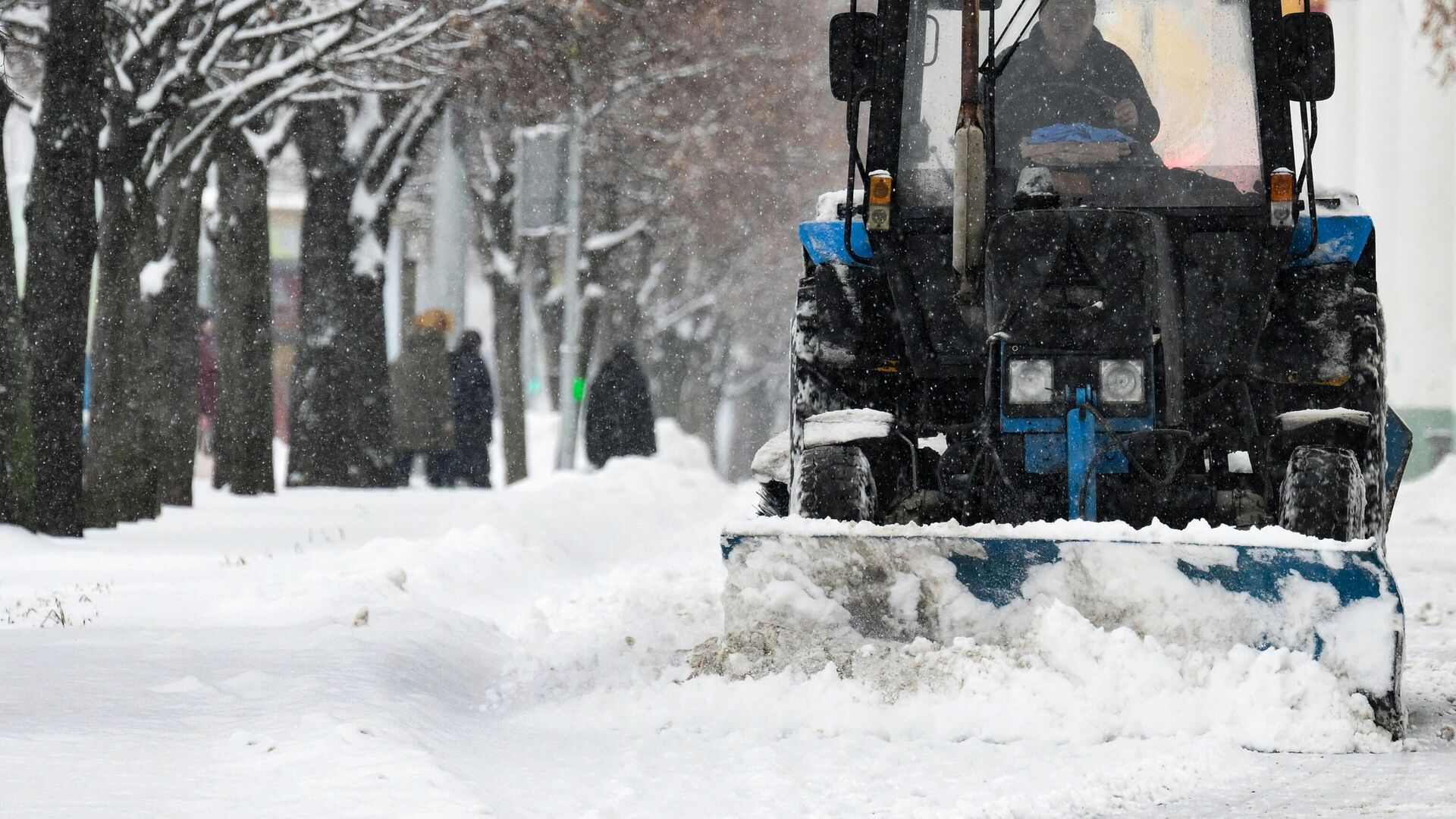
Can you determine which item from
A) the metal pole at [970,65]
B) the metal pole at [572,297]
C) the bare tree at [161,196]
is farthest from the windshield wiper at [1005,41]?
the metal pole at [572,297]

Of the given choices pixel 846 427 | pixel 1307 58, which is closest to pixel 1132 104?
pixel 1307 58

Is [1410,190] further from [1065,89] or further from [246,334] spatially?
[1065,89]

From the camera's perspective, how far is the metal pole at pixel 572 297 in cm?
2289

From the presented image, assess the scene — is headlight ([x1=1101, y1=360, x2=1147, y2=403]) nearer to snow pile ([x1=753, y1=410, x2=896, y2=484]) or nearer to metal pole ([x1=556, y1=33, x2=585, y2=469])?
snow pile ([x1=753, y1=410, x2=896, y2=484])

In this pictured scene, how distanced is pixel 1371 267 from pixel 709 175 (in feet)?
78.7

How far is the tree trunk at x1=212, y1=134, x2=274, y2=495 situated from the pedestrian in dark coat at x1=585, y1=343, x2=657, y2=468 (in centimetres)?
529

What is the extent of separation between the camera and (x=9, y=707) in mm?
5520

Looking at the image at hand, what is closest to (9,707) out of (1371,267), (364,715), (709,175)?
(364,715)

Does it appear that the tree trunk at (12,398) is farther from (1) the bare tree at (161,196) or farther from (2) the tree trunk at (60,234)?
(1) the bare tree at (161,196)

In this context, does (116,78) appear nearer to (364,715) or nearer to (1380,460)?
(364,715)

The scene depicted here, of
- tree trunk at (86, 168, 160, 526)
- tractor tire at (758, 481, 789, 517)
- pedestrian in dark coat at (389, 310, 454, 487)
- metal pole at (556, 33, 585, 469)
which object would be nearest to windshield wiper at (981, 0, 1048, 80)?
tractor tire at (758, 481, 789, 517)

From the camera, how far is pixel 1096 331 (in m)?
6.23

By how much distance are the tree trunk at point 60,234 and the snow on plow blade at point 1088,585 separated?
7050mm

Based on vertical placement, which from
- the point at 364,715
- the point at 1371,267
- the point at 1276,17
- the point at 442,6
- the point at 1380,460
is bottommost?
the point at 364,715
